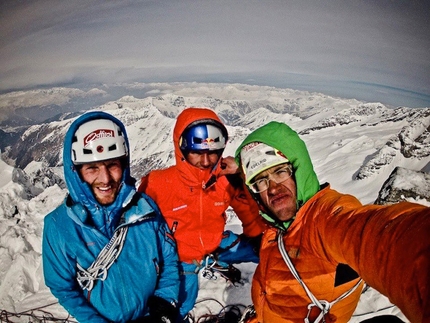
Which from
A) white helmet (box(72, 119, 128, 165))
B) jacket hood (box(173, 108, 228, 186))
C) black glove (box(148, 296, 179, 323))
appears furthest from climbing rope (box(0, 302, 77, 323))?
white helmet (box(72, 119, 128, 165))

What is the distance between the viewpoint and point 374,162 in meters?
14.9

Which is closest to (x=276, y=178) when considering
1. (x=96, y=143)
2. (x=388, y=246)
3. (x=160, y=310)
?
(x=388, y=246)

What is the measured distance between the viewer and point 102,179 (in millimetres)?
2297

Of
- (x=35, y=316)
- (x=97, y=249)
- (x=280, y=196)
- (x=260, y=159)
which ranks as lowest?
(x=35, y=316)

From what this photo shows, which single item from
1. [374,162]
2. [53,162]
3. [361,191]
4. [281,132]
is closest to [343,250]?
[281,132]

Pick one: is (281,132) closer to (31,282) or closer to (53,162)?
(31,282)

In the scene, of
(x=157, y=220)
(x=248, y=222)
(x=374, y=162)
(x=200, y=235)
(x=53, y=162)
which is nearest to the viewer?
(x=157, y=220)

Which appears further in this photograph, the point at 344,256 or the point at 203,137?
the point at 203,137

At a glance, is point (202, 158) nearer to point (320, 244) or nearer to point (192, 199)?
point (192, 199)

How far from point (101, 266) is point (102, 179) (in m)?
0.72

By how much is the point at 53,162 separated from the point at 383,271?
4191 inches

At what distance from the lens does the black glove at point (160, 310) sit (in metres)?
2.46

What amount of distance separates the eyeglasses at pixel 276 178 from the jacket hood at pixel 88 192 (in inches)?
44.9

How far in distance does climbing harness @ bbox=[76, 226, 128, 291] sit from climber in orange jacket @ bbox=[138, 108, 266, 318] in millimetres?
1256
